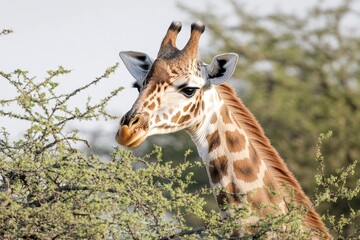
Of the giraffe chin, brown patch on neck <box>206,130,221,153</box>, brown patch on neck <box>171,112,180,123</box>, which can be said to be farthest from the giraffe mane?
the giraffe chin

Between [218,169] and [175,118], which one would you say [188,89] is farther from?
[218,169]

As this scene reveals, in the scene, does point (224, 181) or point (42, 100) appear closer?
point (42, 100)

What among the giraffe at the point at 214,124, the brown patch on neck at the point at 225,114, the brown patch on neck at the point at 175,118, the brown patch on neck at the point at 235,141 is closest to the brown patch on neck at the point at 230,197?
the giraffe at the point at 214,124

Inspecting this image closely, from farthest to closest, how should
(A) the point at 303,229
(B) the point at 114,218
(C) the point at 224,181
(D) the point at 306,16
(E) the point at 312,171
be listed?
(D) the point at 306,16 → (E) the point at 312,171 → (C) the point at 224,181 → (A) the point at 303,229 → (B) the point at 114,218

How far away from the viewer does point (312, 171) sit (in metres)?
24.0

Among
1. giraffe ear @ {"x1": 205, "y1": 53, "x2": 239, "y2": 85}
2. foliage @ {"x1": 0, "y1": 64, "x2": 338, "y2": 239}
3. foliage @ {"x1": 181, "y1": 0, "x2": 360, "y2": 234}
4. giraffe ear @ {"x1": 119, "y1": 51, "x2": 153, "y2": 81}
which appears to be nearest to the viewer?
foliage @ {"x1": 0, "y1": 64, "x2": 338, "y2": 239}

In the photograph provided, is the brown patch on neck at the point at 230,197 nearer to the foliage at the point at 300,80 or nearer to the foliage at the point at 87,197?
the foliage at the point at 87,197

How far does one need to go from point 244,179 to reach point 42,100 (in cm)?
157

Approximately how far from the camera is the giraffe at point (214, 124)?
7.49m

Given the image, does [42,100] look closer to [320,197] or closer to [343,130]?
[320,197]

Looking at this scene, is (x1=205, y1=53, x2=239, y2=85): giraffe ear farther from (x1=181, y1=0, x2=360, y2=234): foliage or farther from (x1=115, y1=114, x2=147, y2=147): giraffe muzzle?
(x1=181, y1=0, x2=360, y2=234): foliage

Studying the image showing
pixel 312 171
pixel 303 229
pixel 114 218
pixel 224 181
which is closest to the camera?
pixel 114 218

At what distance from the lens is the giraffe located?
7.49 m

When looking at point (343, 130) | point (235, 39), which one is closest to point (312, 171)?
point (343, 130)
